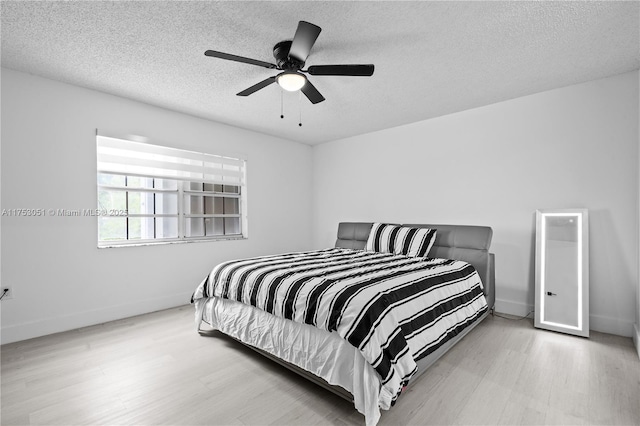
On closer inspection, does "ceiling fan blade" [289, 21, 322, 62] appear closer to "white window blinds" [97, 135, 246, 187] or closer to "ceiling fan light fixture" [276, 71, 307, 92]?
"ceiling fan light fixture" [276, 71, 307, 92]

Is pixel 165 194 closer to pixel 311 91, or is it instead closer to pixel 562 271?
pixel 311 91

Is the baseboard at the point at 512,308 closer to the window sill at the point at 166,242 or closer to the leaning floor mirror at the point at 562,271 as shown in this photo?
the leaning floor mirror at the point at 562,271

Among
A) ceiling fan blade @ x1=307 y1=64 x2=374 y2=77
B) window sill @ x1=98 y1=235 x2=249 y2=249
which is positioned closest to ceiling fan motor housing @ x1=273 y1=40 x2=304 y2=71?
ceiling fan blade @ x1=307 y1=64 x2=374 y2=77

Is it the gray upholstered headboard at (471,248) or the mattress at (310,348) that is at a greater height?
the gray upholstered headboard at (471,248)

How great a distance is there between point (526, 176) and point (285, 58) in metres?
2.86

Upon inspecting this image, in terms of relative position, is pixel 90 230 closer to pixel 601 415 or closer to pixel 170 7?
pixel 170 7

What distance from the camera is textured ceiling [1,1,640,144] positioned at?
1.97m

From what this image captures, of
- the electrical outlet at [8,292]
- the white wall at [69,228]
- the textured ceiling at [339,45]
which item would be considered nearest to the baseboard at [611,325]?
the textured ceiling at [339,45]

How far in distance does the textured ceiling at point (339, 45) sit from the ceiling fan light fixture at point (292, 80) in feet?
0.90

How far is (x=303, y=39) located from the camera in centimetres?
197

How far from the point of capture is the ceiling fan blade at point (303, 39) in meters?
1.83

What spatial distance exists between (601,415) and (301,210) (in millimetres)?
4369

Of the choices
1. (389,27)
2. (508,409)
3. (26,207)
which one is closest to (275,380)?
(508,409)

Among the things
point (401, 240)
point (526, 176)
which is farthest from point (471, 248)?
point (526, 176)
